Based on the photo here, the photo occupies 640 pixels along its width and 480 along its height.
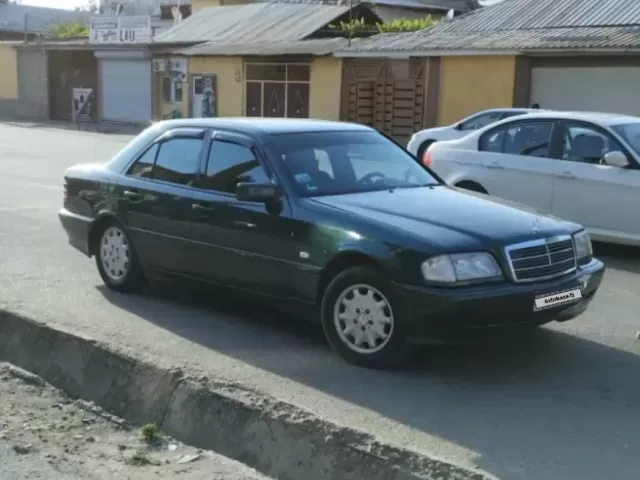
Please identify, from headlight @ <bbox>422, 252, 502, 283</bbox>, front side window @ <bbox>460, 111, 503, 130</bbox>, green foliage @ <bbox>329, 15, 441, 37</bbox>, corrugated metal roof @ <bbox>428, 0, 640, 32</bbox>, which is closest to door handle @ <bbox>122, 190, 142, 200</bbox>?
headlight @ <bbox>422, 252, 502, 283</bbox>

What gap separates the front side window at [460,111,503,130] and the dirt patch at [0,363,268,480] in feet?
45.1

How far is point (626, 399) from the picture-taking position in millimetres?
5359

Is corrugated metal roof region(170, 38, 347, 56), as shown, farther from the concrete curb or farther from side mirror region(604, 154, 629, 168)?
the concrete curb

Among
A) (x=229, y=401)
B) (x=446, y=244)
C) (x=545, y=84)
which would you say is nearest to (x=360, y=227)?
(x=446, y=244)

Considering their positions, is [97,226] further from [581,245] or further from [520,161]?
[520,161]

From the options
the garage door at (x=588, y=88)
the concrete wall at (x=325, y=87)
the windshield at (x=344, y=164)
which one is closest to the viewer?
the windshield at (x=344, y=164)

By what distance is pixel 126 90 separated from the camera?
128ft

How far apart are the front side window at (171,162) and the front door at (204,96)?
28.2m

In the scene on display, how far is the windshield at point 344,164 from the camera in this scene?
656 centimetres

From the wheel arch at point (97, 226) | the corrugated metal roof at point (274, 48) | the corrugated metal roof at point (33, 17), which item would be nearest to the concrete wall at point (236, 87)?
the corrugated metal roof at point (274, 48)

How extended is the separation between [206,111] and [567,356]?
30.7 meters

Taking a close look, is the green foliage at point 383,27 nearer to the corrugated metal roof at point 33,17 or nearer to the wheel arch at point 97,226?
the wheel arch at point 97,226

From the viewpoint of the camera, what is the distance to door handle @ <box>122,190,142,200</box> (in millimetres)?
7508

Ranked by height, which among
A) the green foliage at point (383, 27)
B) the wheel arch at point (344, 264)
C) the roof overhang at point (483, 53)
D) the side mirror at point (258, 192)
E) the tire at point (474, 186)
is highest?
the green foliage at point (383, 27)
